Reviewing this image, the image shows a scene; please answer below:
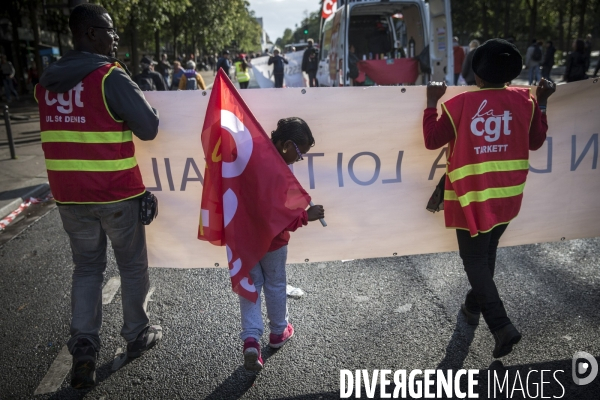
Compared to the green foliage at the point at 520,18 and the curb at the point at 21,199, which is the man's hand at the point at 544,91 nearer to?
the curb at the point at 21,199

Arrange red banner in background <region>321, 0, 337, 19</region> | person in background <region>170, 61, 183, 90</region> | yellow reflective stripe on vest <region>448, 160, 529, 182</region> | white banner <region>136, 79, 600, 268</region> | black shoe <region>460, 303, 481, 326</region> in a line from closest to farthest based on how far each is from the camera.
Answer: yellow reflective stripe on vest <region>448, 160, 529, 182</region>, black shoe <region>460, 303, 481, 326</region>, white banner <region>136, 79, 600, 268</region>, person in background <region>170, 61, 183, 90</region>, red banner in background <region>321, 0, 337, 19</region>

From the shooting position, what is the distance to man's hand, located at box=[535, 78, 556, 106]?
10.4ft

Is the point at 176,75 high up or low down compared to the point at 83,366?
up

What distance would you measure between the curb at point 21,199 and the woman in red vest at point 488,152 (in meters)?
6.02

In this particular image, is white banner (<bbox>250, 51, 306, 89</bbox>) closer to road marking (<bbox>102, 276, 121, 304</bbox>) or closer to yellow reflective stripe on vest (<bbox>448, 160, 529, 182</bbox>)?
road marking (<bbox>102, 276, 121, 304</bbox>)

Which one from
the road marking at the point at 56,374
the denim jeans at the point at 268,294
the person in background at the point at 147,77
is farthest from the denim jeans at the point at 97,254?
the person in background at the point at 147,77

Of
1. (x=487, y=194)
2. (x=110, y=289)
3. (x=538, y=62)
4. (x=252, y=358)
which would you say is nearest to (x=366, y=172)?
(x=487, y=194)

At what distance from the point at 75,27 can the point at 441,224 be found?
8.92 ft

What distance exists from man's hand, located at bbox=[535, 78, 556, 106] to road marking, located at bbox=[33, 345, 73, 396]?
10.8ft

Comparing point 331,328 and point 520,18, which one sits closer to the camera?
point 331,328

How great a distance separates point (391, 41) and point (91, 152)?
11.1 metres

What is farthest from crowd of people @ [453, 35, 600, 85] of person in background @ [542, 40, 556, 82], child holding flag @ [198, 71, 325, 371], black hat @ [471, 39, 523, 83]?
child holding flag @ [198, 71, 325, 371]

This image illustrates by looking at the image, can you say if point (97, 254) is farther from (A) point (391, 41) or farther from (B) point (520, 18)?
(B) point (520, 18)

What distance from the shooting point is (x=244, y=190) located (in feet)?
9.37
